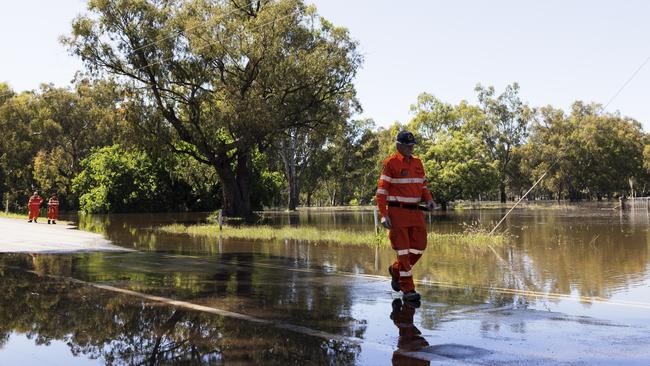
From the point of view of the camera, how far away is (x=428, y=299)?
327 inches

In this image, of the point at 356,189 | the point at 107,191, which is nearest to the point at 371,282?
the point at 107,191

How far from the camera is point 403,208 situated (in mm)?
8242

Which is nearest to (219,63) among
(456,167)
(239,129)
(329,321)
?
(239,129)

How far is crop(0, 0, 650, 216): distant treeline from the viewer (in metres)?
32.3

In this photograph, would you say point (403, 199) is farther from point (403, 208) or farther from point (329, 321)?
point (329, 321)

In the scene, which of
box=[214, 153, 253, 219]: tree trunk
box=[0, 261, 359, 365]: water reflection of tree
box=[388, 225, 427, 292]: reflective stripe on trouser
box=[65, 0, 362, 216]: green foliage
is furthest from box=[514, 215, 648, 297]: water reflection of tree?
box=[214, 153, 253, 219]: tree trunk

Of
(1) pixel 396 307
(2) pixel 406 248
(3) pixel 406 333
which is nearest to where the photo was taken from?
(3) pixel 406 333

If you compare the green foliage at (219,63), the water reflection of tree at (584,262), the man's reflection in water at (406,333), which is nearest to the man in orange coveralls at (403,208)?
the man's reflection in water at (406,333)

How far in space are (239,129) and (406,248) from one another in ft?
83.4

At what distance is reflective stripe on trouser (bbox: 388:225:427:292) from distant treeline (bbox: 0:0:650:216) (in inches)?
568

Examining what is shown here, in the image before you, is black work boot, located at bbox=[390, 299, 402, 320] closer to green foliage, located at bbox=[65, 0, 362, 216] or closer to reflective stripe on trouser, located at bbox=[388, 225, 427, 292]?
reflective stripe on trouser, located at bbox=[388, 225, 427, 292]

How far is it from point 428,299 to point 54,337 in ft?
14.5

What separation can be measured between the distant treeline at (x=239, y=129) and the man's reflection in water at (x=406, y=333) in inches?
599

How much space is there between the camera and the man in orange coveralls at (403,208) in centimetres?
819
